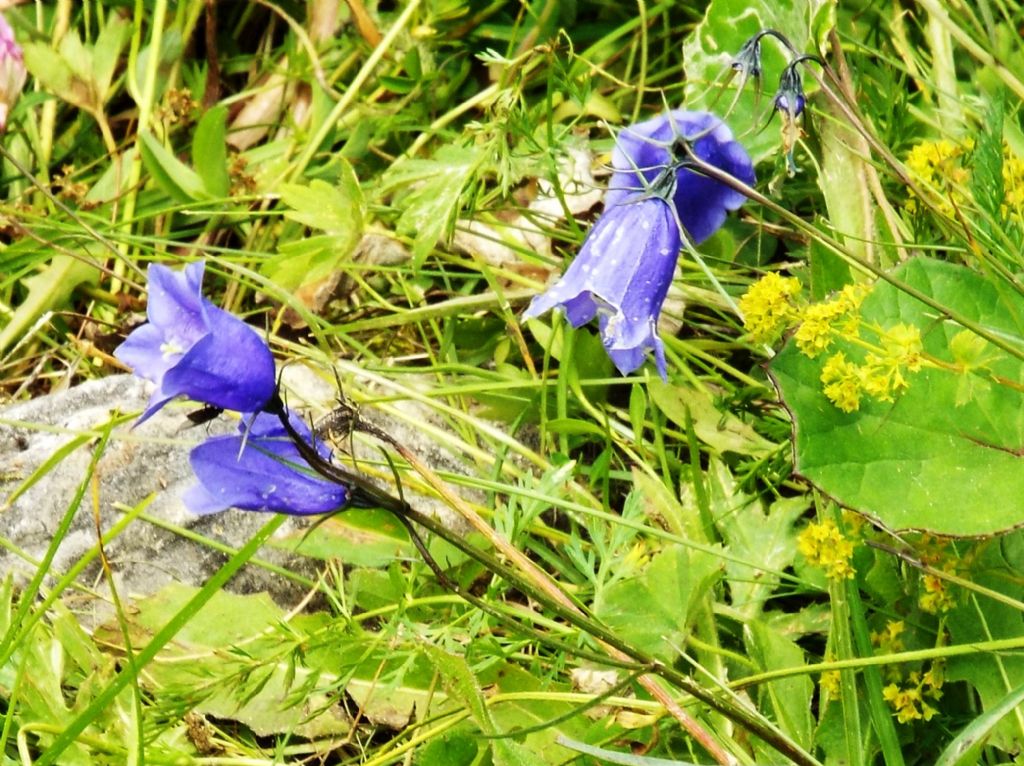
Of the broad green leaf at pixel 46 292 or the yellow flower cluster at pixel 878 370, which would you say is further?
the broad green leaf at pixel 46 292

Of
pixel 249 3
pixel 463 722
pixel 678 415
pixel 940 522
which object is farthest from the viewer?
pixel 249 3

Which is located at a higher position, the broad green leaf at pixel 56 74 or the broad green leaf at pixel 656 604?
the broad green leaf at pixel 56 74

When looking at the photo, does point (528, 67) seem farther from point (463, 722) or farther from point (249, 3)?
point (249, 3)

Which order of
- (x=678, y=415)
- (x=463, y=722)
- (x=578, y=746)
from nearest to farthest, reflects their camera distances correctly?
1. (x=578, y=746)
2. (x=463, y=722)
3. (x=678, y=415)

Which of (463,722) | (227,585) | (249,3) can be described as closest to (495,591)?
(463,722)

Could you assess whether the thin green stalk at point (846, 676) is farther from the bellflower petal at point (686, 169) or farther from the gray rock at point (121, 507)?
the gray rock at point (121, 507)

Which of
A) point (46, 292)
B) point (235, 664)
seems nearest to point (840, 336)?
point (235, 664)

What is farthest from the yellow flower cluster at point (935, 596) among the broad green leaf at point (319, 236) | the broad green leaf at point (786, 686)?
the broad green leaf at point (319, 236)
